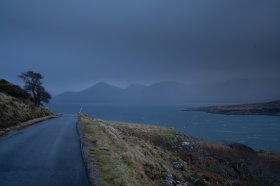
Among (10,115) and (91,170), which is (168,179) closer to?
(91,170)

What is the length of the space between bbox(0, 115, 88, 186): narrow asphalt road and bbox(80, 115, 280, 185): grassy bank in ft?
4.02

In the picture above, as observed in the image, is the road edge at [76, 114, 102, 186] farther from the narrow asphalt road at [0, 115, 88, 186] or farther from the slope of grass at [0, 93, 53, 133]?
the slope of grass at [0, 93, 53, 133]

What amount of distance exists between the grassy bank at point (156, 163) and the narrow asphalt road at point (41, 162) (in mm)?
1225

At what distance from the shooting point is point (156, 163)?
23906 millimetres

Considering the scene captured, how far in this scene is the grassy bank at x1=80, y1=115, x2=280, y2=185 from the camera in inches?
636

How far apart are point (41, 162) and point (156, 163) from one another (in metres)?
11.7

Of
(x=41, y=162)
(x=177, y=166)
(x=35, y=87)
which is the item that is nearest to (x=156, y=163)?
(x=177, y=166)

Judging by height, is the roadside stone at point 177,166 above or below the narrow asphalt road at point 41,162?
below

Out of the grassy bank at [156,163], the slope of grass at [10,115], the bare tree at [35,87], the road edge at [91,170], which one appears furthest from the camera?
the bare tree at [35,87]

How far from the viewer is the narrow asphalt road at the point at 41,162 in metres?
12.0

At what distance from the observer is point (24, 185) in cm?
1125

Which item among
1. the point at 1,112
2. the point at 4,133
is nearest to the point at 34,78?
the point at 1,112

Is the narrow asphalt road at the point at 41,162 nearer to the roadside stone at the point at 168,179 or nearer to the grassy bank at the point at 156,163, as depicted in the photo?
the grassy bank at the point at 156,163

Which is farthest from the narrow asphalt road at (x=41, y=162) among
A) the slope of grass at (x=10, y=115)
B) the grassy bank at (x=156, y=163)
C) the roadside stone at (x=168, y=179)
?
the roadside stone at (x=168, y=179)
